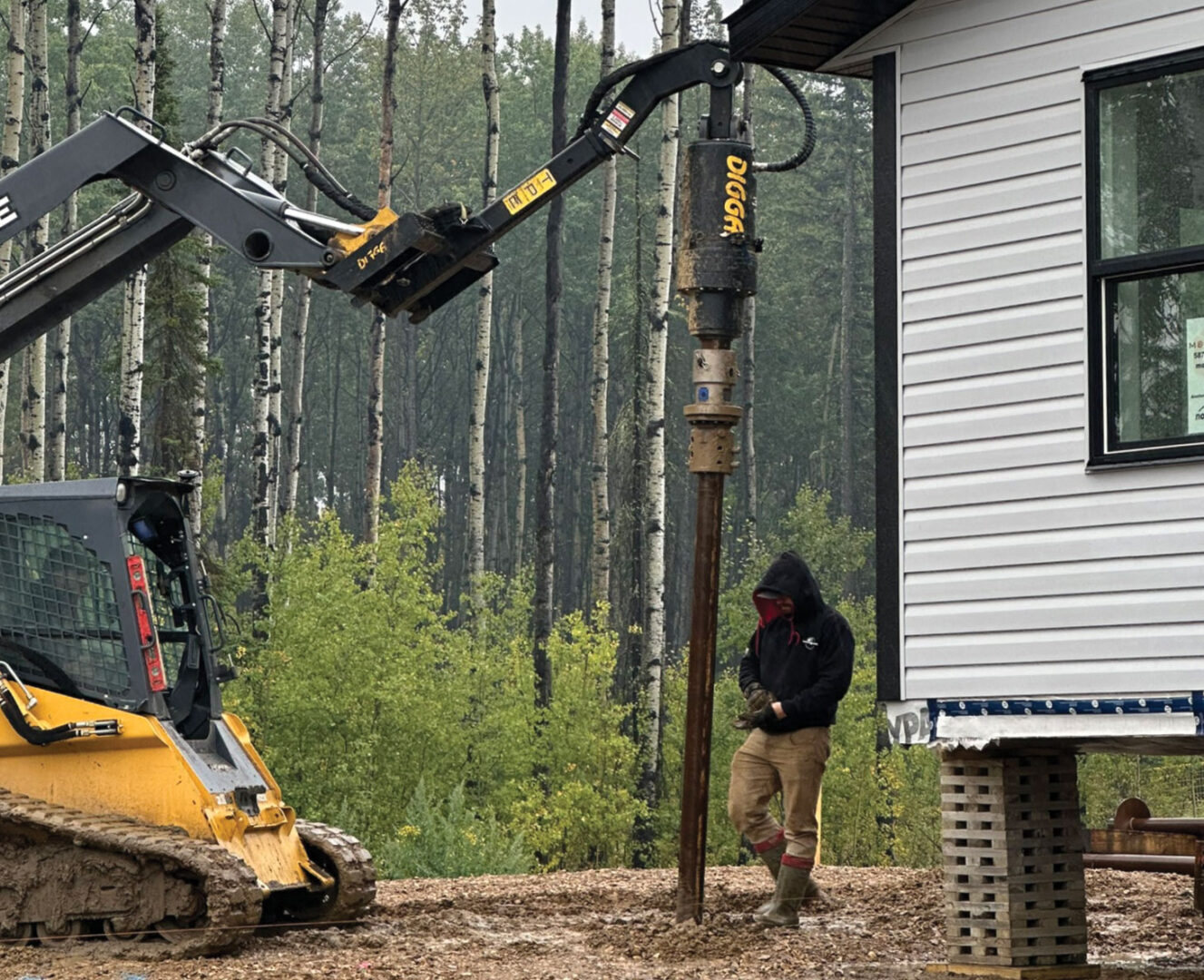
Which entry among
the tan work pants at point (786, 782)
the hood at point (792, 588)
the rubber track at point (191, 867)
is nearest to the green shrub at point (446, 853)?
the tan work pants at point (786, 782)

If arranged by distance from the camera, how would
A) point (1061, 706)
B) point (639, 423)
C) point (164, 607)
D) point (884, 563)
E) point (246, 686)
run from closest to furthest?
point (1061, 706) < point (884, 563) < point (164, 607) < point (246, 686) < point (639, 423)

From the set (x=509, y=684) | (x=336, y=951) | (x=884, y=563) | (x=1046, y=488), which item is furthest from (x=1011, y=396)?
(x=509, y=684)

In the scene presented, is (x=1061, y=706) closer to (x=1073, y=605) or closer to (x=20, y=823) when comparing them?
(x=1073, y=605)

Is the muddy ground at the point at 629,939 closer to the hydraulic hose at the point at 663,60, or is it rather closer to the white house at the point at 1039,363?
the white house at the point at 1039,363

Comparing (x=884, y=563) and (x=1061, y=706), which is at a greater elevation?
(x=884, y=563)

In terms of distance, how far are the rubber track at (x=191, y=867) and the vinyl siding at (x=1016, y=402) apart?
360 cm

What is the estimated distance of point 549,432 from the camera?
1165 inches

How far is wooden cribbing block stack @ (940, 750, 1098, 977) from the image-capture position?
888 cm

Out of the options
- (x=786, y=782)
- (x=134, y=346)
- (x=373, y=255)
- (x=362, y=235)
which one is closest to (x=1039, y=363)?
(x=786, y=782)

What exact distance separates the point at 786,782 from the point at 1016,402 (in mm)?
2593

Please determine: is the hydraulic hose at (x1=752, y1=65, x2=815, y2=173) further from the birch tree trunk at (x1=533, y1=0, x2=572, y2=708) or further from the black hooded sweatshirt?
the birch tree trunk at (x1=533, y1=0, x2=572, y2=708)

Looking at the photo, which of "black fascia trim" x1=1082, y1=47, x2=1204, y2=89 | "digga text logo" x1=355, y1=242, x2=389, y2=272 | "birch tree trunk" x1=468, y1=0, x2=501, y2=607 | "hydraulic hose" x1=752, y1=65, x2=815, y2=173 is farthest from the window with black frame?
"birch tree trunk" x1=468, y1=0, x2=501, y2=607

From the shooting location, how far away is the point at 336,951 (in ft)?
31.4

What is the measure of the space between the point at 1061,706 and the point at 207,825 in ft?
14.7
